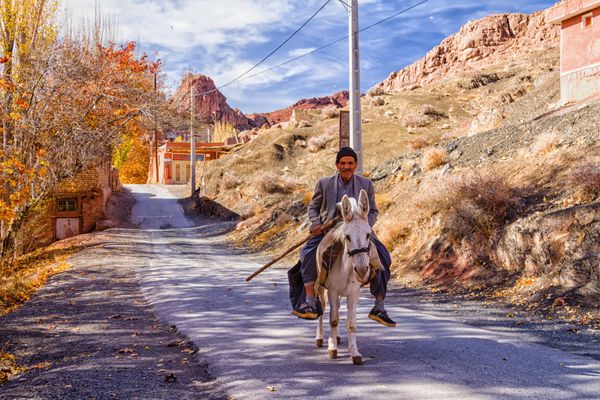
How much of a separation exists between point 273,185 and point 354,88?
70.7 feet

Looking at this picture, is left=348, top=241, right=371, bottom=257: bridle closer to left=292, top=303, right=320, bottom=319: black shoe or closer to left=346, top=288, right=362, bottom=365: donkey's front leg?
left=346, top=288, right=362, bottom=365: donkey's front leg

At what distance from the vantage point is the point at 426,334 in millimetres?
7070

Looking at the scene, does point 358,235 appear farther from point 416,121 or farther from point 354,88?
point 416,121

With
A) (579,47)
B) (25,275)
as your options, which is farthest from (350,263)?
(579,47)

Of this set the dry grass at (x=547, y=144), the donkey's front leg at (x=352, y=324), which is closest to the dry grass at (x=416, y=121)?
the dry grass at (x=547, y=144)

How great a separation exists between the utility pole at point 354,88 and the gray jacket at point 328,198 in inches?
402

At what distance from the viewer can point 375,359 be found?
18.9ft

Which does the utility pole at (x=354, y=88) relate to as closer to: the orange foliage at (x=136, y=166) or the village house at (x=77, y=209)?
the village house at (x=77, y=209)

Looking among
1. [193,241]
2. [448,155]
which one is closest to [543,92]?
[448,155]

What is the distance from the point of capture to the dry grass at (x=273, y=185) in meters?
37.9

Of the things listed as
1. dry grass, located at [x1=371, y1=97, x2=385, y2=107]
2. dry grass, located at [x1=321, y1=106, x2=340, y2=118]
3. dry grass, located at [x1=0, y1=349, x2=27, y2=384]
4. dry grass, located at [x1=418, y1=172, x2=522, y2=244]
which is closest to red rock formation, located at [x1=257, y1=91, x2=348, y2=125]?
dry grass, located at [x1=321, y1=106, x2=340, y2=118]

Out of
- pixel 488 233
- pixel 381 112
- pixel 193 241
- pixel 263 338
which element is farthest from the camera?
pixel 381 112

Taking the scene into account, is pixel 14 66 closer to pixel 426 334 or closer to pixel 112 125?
pixel 112 125

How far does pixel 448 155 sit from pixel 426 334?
15.4 meters
